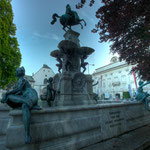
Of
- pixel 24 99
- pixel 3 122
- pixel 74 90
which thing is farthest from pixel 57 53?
pixel 24 99

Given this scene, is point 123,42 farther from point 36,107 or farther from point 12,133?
point 12,133

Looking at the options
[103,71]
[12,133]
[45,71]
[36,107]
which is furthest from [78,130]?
[103,71]

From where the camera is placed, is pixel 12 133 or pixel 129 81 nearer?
pixel 12 133

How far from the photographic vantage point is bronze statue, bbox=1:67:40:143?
1.74 meters

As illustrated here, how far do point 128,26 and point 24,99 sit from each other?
5851 mm

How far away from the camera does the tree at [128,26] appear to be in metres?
3.98

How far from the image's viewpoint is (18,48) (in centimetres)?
1400

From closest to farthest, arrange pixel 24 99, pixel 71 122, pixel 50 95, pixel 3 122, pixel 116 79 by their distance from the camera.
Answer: pixel 24 99 → pixel 71 122 → pixel 3 122 → pixel 50 95 → pixel 116 79

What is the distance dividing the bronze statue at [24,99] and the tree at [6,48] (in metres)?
10.7

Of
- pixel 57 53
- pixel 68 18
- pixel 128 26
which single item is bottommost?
pixel 57 53

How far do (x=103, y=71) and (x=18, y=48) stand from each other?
3423cm

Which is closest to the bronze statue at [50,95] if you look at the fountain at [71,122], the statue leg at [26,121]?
the fountain at [71,122]

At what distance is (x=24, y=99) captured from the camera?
1940 millimetres

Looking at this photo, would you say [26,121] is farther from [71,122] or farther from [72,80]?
[72,80]
